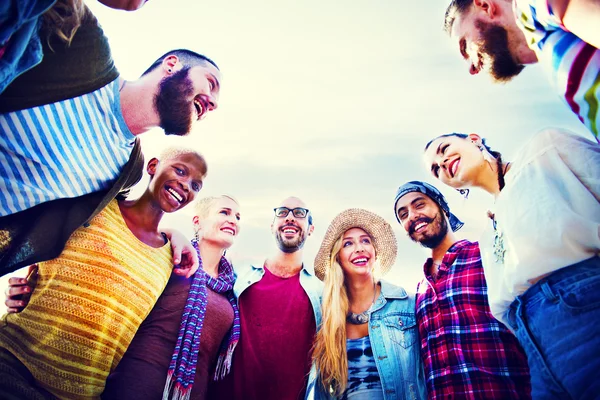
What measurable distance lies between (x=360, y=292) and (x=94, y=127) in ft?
11.0

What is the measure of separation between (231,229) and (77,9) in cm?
316

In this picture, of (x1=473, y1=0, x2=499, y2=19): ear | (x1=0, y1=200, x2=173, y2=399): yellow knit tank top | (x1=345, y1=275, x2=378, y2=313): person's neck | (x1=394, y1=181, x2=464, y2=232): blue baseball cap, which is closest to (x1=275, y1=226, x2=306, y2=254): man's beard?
(x1=345, y1=275, x2=378, y2=313): person's neck

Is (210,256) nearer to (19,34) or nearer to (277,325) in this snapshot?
(277,325)

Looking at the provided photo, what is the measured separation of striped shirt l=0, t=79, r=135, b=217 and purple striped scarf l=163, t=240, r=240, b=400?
1.44 metres

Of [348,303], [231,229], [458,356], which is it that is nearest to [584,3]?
[458,356]

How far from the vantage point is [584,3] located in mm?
1729

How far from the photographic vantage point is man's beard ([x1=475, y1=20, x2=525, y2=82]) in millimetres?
3441

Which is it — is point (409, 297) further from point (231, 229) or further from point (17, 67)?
point (17, 67)

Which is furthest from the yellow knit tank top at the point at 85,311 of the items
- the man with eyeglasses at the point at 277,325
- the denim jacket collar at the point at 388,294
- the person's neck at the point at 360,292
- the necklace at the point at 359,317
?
the denim jacket collar at the point at 388,294

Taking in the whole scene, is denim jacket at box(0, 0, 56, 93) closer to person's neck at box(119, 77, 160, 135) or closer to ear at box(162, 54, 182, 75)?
person's neck at box(119, 77, 160, 135)

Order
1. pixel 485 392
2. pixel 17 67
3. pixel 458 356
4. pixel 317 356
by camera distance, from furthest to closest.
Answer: pixel 317 356 → pixel 458 356 → pixel 485 392 → pixel 17 67

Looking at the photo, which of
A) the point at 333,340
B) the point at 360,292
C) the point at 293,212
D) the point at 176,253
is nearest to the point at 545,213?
the point at 333,340

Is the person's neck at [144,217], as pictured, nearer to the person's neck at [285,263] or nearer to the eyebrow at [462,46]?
the person's neck at [285,263]

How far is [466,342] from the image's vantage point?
137 inches
